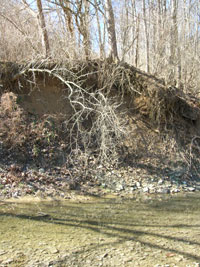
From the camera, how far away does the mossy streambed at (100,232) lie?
16.3 feet

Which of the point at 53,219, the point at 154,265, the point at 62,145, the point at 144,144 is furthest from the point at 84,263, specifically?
the point at 144,144

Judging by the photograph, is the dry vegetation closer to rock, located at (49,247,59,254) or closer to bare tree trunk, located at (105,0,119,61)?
bare tree trunk, located at (105,0,119,61)

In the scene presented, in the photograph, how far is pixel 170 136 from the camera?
1182 centimetres

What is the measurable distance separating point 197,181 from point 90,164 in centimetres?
375

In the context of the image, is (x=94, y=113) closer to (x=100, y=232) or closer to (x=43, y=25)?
(x=43, y=25)

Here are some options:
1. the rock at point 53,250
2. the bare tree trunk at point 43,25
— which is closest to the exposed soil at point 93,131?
the bare tree trunk at point 43,25

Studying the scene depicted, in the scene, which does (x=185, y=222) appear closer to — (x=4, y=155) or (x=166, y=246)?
(x=166, y=246)

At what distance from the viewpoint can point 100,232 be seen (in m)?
6.06

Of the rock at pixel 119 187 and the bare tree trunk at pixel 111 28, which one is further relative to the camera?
the bare tree trunk at pixel 111 28

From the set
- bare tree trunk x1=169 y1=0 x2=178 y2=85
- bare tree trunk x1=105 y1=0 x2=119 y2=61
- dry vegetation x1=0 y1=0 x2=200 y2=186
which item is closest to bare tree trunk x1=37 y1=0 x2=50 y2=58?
dry vegetation x1=0 y1=0 x2=200 y2=186

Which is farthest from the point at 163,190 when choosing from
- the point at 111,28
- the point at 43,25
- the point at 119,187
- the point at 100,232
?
the point at 43,25

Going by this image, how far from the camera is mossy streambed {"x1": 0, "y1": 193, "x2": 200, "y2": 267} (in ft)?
16.3

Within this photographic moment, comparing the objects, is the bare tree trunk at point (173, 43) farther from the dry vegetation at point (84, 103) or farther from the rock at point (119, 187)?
the rock at point (119, 187)

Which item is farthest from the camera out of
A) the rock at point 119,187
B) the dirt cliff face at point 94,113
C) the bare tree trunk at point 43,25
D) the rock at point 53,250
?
the bare tree trunk at point 43,25
